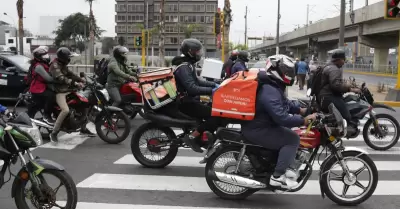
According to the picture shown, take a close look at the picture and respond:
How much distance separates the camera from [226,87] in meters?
Answer: 5.30

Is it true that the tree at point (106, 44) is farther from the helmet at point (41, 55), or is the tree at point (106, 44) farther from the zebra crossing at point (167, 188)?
the zebra crossing at point (167, 188)

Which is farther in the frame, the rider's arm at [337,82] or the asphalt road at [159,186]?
the rider's arm at [337,82]

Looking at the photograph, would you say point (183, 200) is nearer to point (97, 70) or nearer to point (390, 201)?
point (390, 201)

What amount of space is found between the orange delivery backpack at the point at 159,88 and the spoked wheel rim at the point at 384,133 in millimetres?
3801

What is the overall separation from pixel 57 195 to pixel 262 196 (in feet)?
7.82

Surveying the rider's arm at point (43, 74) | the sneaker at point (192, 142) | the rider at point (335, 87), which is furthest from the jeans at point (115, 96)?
the rider at point (335, 87)

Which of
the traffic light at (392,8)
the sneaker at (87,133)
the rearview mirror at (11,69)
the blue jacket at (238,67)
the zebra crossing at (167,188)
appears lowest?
the zebra crossing at (167,188)

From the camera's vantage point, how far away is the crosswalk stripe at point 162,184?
5.84 metres

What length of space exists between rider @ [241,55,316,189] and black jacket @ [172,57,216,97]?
1.47 metres

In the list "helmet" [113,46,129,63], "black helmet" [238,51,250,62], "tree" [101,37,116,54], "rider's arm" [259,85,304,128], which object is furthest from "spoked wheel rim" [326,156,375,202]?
"tree" [101,37,116,54]

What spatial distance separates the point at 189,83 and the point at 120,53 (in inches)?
162

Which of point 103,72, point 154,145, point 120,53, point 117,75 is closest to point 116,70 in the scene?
point 117,75

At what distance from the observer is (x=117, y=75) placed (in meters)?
10.1

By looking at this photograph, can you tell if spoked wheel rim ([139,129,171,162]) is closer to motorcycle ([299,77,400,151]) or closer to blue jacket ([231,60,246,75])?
motorcycle ([299,77,400,151])
